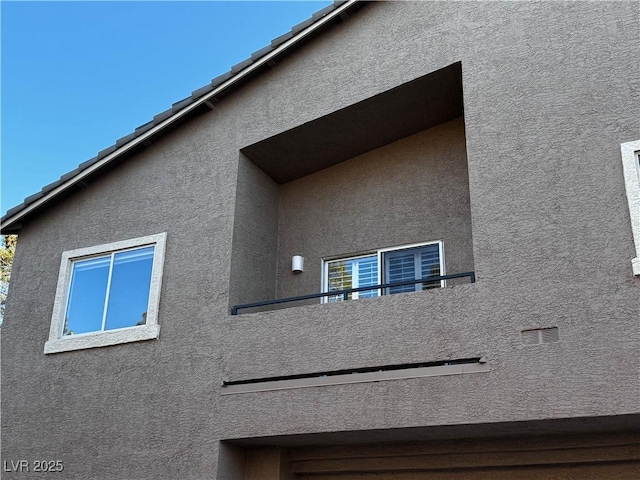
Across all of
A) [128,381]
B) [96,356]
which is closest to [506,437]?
[128,381]

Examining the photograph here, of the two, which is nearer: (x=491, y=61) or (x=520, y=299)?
(x=520, y=299)

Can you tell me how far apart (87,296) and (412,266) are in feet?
16.7

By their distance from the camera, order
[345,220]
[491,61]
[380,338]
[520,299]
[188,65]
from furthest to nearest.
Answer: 1. [188,65]
2. [345,220]
3. [491,61]
4. [380,338]
5. [520,299]

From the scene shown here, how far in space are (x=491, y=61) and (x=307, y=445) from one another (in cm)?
556

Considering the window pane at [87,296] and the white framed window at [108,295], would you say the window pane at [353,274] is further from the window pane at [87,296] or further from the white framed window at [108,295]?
the window pane at [87,296]

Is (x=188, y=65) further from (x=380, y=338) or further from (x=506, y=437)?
(x=506, y=437)

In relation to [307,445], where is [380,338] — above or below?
above

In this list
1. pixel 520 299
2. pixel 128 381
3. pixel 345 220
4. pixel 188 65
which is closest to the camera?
pixel 520 299

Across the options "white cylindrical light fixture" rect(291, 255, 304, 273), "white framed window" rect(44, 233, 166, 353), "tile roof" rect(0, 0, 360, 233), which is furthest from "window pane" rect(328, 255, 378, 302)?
"tile roof" rect(0, 0, 360, 233)

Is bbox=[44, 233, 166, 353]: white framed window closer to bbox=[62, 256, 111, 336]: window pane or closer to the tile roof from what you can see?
bbox=[62, 256, 111, 336]: window pane

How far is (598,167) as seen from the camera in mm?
7906

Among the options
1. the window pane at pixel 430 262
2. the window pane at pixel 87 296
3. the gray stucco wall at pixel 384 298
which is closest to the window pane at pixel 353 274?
the window pane at pixel 430 262

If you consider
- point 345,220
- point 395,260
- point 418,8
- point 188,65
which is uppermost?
point 188,65

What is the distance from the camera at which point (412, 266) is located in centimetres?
1011
